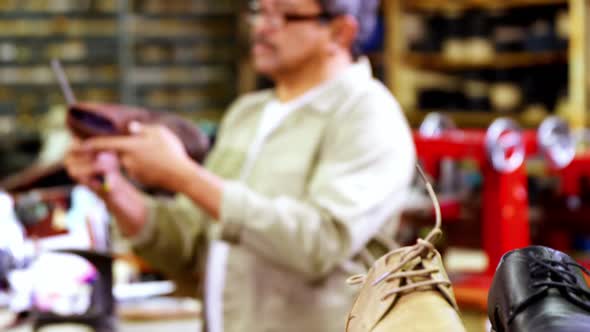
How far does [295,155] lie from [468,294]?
1.69 metres

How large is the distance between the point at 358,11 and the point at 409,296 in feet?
3.72

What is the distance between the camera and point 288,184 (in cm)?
166

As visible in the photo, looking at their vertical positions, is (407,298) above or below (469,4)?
above

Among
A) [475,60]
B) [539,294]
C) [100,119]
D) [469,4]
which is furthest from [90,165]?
[469,4]

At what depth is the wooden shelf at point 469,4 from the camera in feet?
20.0

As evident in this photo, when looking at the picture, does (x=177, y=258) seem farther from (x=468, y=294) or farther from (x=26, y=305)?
(x=468, y=294)

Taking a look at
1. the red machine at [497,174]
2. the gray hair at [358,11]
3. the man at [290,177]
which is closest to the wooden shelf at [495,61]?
the red machine at [497,174]

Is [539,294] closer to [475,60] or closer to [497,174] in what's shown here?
[497,174]

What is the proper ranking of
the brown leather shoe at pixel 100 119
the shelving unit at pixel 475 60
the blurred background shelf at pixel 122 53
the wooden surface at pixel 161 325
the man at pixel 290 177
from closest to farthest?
the man at pixel 290 177, the brown leather shoe at pixel 100 119, the wooden surface at pixel 161 325, the shelving unit at pixel 475 60, the blurred background shelf at pixel 122 53

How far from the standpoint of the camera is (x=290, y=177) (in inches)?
65.2

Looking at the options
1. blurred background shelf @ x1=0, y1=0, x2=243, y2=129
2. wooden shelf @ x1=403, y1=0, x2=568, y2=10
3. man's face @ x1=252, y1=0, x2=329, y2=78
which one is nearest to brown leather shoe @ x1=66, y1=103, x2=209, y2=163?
man's face @ x1=252, y1=0, x2=329, y2=78

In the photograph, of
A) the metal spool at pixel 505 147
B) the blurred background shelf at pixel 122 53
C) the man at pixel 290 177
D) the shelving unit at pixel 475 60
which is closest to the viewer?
the man at pixel 290 177

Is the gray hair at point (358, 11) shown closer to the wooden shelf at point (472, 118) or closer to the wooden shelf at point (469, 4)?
the wooden shelf at point (472, 118)

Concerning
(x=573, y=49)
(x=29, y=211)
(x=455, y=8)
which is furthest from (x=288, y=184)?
(x=455, y=8)
